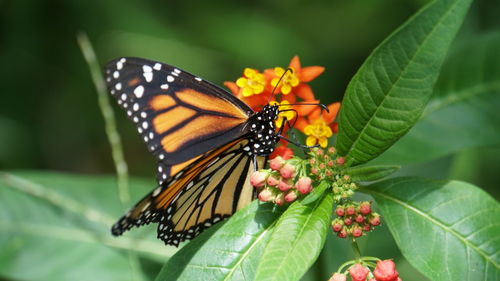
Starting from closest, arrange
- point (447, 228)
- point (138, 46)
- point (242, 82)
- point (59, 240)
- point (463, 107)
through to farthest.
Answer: point (447, 228) → point (242, 82) → point (463, 107) → point (59, 240) → point (138, 46)

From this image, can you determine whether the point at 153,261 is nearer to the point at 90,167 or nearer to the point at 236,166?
the point at 236,166

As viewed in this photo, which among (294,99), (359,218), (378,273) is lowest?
(378,273)

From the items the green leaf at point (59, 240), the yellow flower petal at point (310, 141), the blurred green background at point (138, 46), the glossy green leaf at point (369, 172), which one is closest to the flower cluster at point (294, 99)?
the yellow flower petal at point (310, 141)

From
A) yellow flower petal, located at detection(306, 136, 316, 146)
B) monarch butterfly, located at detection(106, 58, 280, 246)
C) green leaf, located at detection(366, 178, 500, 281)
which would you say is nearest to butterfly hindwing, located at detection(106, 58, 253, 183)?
monarch butterfly, located at detection(106, 58, 280, 246)

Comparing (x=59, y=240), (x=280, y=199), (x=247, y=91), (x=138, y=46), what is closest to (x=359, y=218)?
(x=280, y=199)

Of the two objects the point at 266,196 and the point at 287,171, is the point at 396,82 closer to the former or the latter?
the point at 287,171

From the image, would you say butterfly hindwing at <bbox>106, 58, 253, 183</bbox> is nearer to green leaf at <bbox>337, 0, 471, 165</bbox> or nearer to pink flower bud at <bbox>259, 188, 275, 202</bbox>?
pink flower bud at <bbox>259, 188, 275, 202</bbox>

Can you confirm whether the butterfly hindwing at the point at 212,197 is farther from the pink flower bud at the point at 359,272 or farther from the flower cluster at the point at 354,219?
the pink flower bud at the point at 359,272
